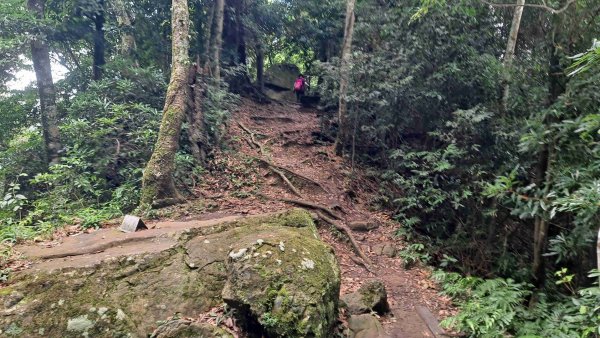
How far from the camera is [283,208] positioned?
871cm

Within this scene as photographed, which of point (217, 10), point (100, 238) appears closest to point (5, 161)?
point (100, 238)

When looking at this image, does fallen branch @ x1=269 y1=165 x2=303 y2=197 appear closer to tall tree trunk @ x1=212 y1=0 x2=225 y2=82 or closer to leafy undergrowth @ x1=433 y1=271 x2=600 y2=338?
tall tree trunk @ x1=212 y1=0 x2=225 y2=82

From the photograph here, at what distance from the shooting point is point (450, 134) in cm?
840

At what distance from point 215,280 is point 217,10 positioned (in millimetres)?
11374

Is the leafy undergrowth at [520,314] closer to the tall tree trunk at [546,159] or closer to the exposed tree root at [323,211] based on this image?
the tall tree trunk at [546,159]

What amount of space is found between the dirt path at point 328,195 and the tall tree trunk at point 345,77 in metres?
0.65

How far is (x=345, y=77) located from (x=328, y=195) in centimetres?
352

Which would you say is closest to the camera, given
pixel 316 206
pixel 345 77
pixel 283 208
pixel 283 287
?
pixel 283 287

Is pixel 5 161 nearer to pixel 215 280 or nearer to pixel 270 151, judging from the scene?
pixel 270 151

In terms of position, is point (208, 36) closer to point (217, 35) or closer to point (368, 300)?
point (217, 35)

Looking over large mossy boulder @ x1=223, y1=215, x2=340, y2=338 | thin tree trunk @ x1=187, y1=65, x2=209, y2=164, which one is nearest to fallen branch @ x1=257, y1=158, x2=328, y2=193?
thin tree trunk @ x1=187, y1=65, x2=209, y2=164

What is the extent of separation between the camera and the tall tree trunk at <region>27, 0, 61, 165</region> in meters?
10.2

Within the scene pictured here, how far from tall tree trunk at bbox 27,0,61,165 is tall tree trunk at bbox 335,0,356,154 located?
8291 millimetres

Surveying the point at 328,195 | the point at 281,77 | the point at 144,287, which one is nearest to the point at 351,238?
the point at 328,195
